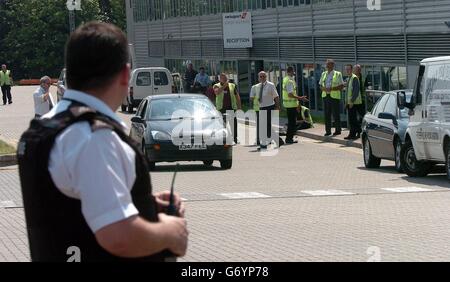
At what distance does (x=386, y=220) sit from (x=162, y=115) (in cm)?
1000

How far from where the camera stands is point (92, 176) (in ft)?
12.0

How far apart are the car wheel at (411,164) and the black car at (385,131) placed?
0.20 metres

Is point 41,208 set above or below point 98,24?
below

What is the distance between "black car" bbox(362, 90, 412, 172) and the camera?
20.5m

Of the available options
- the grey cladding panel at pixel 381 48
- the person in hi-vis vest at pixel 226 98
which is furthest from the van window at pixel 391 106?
the grey cladding panel at pixel 381 48

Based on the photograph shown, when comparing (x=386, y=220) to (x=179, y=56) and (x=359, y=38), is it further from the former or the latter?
(x=179, y=56)

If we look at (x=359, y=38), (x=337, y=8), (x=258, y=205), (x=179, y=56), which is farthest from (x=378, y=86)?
(x=179, y=56)

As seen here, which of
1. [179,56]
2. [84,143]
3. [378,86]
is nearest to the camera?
[84,143]

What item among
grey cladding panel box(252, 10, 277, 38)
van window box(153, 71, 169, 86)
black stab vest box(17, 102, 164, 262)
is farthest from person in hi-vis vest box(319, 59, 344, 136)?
black stab vest box(17, 102, 164, 262)

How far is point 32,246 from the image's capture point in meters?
3.98

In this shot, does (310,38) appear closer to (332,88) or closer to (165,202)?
(332,88)

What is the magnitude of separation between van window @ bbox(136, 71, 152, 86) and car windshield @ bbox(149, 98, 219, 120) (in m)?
25.4

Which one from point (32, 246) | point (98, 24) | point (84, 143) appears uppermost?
point (98, 24)

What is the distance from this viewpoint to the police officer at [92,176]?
3.69 meters
